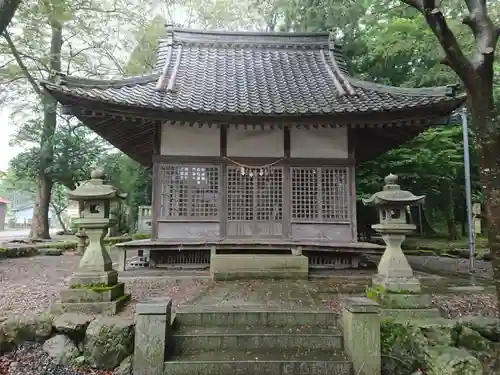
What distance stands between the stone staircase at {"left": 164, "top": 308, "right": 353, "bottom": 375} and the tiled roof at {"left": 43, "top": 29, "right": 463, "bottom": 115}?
4.76 meters

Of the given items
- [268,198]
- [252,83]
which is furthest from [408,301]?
[252,83]

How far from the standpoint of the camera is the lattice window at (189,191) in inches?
365

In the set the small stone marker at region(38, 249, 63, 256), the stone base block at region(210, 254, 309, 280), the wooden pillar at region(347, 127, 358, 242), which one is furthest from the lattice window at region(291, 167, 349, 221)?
the small stone marker at region(38, 249, 63, 256)

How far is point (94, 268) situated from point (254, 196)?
4811 millimetres

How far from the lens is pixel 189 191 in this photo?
9344 millimetres

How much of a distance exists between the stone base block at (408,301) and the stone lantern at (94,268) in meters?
3.88

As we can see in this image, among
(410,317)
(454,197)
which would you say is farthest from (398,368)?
(454,197)

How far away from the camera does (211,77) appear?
10977mm

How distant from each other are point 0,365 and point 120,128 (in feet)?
20.0

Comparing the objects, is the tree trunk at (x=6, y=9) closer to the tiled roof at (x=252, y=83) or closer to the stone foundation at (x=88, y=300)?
the stone foundation at (x=88, y=300)

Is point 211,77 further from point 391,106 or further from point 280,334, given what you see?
point 280,334

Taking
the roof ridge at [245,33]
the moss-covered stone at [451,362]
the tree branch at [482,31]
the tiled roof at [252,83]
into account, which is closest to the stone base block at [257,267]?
the tiled roof at [252,83]

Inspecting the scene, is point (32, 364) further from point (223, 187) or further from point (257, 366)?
point (223, 187)

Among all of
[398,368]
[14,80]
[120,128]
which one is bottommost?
[398,368]
